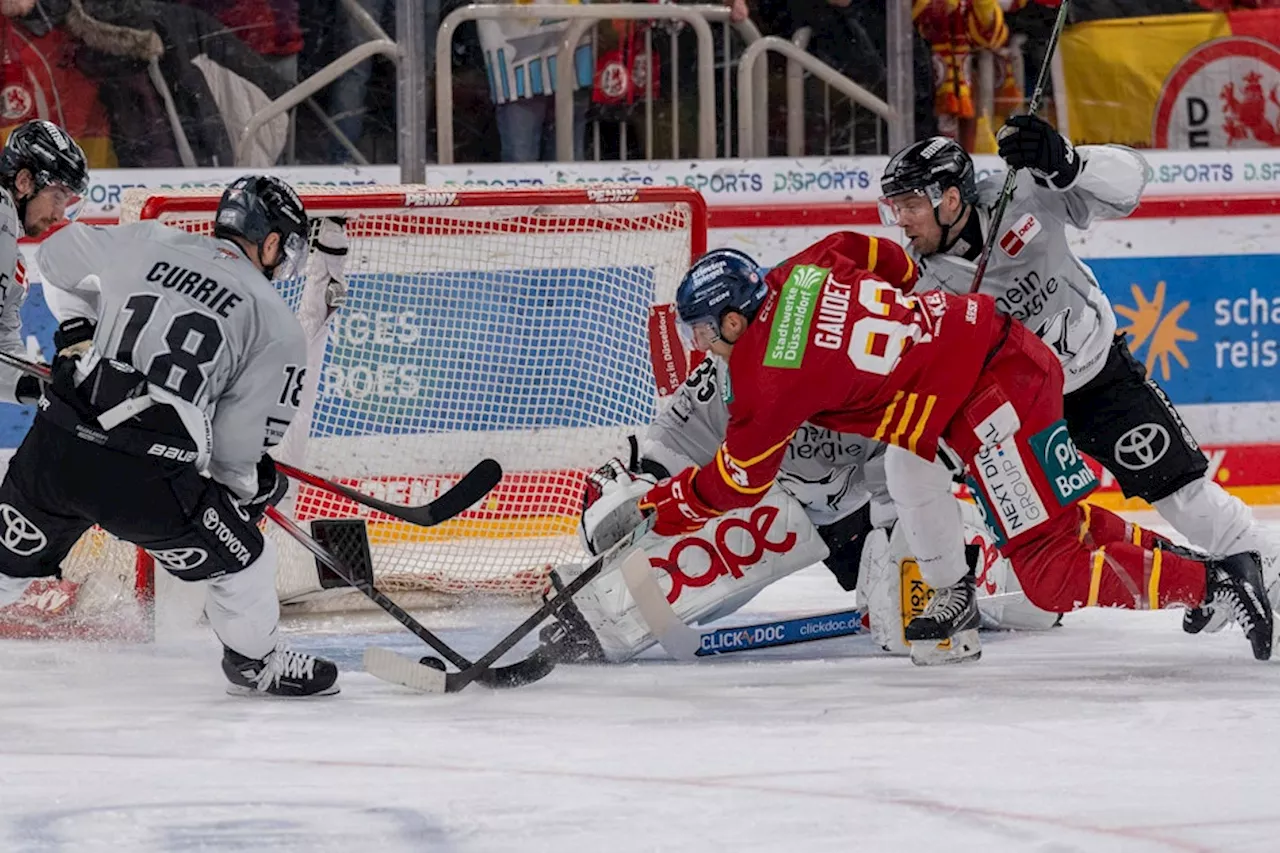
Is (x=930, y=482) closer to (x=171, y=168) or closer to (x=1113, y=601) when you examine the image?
(x=1113, y=601)

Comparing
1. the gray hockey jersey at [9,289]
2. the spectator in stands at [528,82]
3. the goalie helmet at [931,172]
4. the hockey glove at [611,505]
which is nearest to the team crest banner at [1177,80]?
the spectator in stands at [528,82]

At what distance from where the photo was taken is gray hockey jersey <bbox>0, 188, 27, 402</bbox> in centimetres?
342

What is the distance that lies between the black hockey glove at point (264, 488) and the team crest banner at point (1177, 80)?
296 centimetres

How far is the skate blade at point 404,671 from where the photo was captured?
3170 millimetres

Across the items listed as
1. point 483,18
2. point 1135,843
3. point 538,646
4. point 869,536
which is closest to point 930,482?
point 869,536

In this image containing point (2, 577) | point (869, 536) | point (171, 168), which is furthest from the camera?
point (171, 168)

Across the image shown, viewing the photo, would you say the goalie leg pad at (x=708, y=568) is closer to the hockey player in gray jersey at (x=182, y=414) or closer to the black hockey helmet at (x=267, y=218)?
the hockey player in gray jersey at (x=182, y=414)

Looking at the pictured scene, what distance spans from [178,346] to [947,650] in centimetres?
147

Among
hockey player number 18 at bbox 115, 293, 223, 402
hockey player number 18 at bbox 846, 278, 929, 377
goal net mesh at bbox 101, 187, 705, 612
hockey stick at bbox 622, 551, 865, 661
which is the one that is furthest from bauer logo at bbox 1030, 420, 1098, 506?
hockey player number 18 at bbox 115, 293, 223, 402

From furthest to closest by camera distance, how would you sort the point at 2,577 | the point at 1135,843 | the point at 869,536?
the point at 869,536 < the point at 2,577 < the point at 1135,843

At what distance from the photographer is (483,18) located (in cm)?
490

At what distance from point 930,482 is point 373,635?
1.23m

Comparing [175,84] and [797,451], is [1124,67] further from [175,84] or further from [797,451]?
[175,84]

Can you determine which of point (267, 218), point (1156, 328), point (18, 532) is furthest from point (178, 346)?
point (1156, 328)
